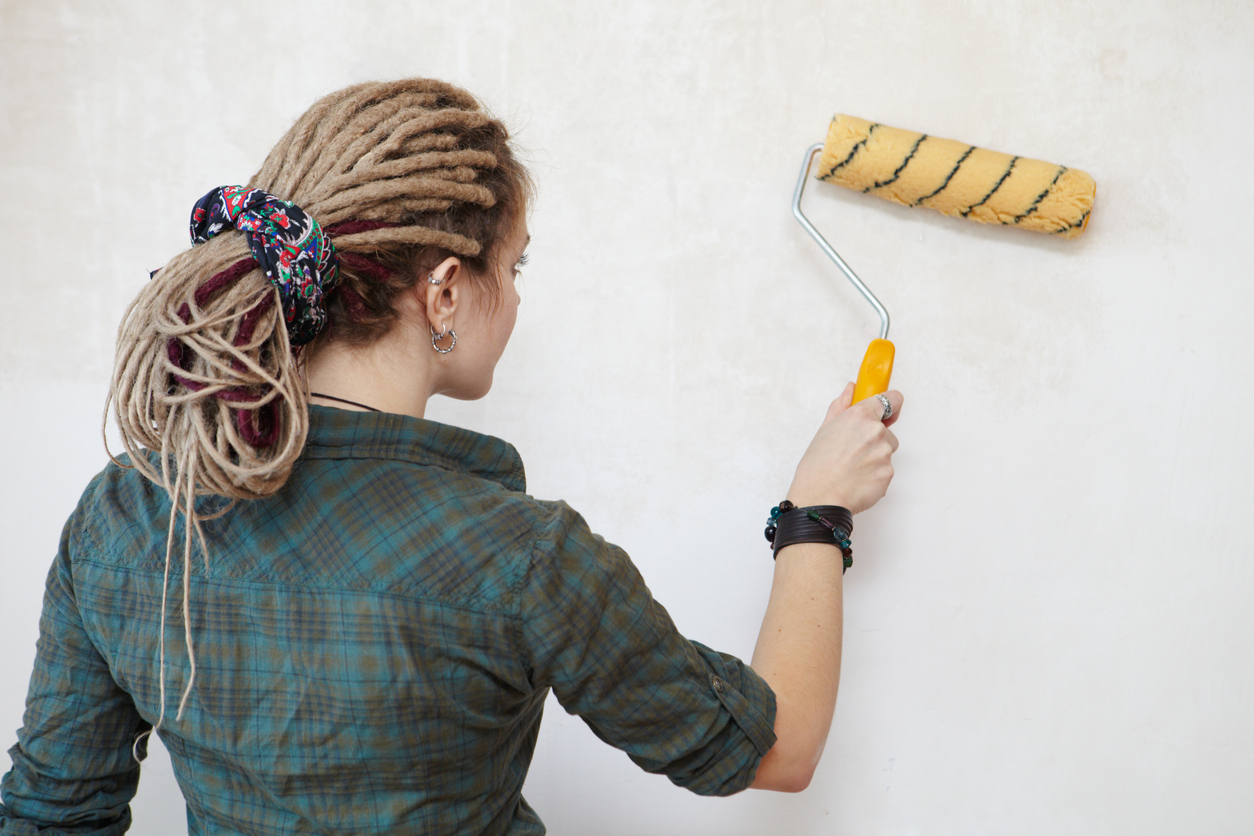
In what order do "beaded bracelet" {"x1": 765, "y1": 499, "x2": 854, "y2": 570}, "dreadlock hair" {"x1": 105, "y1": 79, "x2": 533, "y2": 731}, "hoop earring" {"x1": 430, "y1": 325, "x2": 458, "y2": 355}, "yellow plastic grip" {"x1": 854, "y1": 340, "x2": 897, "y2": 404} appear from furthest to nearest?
"yellow plastic grip" {"x1": 854, "y1": 340, "x2": 897, "y2": 404}, "beaded bracelet" {"x1": 765, "y1": 499, "x2": 854, "y2": 570}, "hoop earring" {"x1": 430, "y1": 325, "x2": 458, "y2": 355}, "dreadlock hair" {"x1": 105, "y1": 79, "x2": 533, "y2": 731}

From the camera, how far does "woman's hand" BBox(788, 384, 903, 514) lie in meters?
0.80

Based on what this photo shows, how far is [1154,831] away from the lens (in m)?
1.01

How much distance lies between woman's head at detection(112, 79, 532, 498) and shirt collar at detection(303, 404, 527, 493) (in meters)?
0.03

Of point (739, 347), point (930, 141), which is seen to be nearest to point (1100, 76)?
point (930, 141)

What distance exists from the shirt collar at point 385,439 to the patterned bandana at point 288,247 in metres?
0.06

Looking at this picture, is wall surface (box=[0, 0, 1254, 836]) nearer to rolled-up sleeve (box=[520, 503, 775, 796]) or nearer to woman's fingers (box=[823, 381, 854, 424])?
woman's fingers (box=[823, 381, 854, 424])

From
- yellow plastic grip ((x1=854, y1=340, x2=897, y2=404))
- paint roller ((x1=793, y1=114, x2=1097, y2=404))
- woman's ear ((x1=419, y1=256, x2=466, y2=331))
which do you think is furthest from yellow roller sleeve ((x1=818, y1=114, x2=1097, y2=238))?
woman's ear ((x1=419, y1=256, x2=466, y2=331))

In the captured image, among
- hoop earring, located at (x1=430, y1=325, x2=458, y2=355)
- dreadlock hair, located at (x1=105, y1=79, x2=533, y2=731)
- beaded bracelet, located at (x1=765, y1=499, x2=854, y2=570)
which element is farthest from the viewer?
beaded bracelet, located at (x1=765, y1=499, x2=854, y2=570)

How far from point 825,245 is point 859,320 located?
0.36 ft

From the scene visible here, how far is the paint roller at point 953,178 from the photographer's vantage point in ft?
2.90

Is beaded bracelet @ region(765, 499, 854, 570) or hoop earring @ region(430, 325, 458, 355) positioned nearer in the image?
hoop earring @ region(430, 325, 458, 355)

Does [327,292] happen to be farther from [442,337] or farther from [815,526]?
[815,526]

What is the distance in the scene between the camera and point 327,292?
56 cm

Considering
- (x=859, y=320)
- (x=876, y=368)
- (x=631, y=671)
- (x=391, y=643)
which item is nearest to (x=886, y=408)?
Answer: (x=876, y=368)
